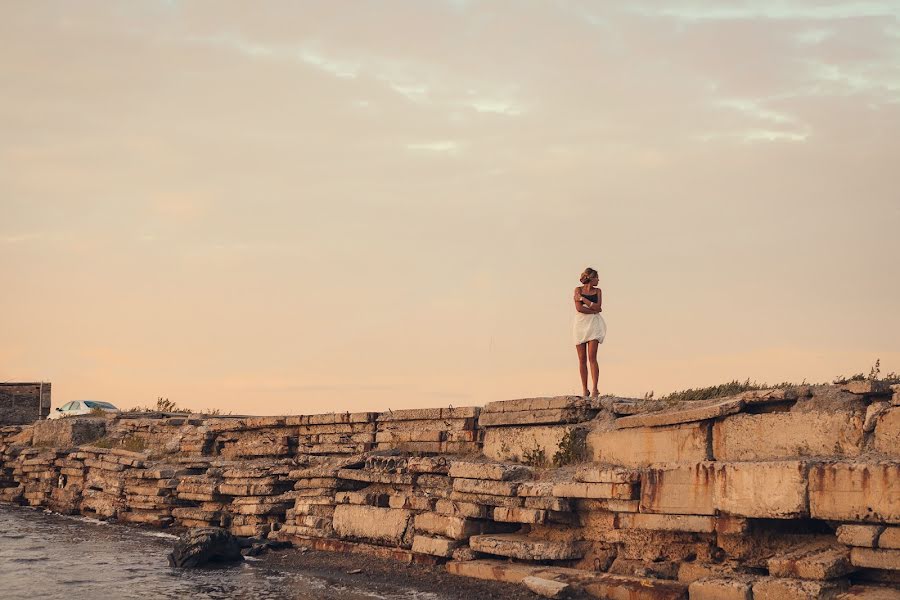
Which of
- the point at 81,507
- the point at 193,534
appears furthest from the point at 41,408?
the point at 193,534

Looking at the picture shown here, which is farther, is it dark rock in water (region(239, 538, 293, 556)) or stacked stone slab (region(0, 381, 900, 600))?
dark rock in water (region(239, 538, 293, 556))

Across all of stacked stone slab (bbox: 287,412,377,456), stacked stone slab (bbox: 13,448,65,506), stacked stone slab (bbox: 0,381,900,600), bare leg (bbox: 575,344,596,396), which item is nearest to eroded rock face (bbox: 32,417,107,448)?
stacked stone slab (bbox: 13,448,65,506)

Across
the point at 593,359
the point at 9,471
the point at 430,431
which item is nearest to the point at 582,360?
the point at 593,359

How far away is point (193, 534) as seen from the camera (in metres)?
11.4

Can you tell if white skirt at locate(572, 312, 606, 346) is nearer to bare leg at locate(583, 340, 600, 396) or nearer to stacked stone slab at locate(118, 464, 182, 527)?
bare leg at locate(583, 340, 600, 396)

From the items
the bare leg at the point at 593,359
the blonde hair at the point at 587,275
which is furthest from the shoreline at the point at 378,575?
the blonde hair at the point at 587,275

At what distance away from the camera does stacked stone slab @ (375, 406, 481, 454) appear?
11555mm

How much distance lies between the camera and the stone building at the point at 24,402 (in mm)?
27500

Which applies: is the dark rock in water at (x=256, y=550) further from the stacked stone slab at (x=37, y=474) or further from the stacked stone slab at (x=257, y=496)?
the stacked stone slab at (x=37, y=474)

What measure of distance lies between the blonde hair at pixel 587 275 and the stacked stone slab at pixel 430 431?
2311mm

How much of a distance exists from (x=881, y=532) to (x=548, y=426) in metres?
4.16

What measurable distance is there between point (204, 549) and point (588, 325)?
5.50m

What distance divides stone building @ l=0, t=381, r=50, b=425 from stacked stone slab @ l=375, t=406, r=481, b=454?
1884cm

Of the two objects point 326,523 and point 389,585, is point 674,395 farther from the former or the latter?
point 326,523
